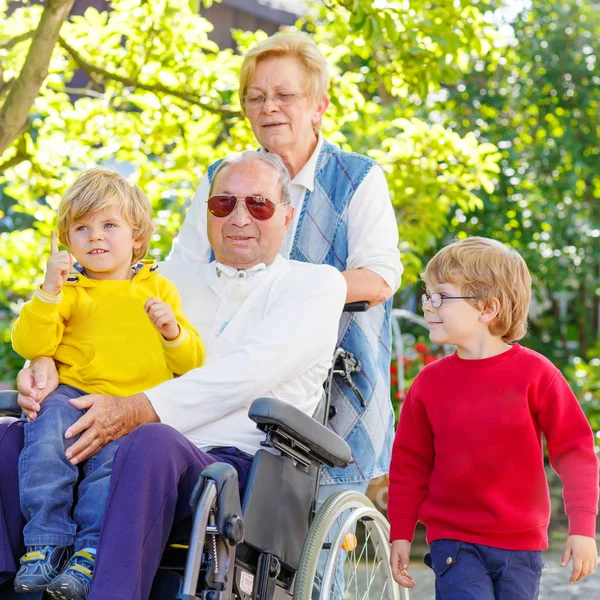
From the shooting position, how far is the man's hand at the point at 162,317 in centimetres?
272

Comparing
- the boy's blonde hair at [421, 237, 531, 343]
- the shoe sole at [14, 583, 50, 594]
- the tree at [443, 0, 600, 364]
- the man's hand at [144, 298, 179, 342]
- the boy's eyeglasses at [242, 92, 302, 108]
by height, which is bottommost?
the shoe sole at [14, 583, 50, 594]

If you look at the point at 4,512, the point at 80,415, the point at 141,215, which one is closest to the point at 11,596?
the point at 4,512

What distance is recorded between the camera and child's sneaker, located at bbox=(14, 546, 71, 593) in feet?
7.84

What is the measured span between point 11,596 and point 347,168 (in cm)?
169

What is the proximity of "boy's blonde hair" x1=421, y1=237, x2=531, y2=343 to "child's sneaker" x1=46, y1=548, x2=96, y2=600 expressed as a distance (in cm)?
102

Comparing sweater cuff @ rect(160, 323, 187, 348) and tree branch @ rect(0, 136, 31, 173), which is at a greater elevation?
tree branch @ rect(0, 136, 31, 173)

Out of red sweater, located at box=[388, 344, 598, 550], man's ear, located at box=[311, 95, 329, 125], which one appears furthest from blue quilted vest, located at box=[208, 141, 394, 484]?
red sweater, located at box=[388, 344, 598, 550]

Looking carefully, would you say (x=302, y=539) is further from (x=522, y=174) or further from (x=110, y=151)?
(x=522, y=174)

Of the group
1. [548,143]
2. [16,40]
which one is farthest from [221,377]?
[548,143]

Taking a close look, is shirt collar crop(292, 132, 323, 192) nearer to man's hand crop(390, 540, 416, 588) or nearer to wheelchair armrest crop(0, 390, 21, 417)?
wheelchair armrest crop(0, 390, 21, 417)

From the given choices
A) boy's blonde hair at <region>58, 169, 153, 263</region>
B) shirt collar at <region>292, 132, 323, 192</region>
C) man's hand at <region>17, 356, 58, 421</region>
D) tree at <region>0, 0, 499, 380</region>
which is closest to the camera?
man's hand at <region>17, 356, 58, 421</region>

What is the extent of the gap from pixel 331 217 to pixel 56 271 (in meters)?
1.07

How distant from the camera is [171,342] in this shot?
2805 millimetres

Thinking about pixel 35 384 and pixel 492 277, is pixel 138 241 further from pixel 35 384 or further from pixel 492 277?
pixel 492 277
